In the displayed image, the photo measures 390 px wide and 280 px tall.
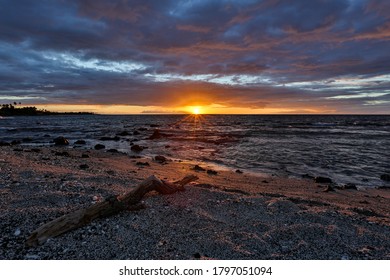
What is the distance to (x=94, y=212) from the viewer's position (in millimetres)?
5078

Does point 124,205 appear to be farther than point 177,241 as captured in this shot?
Yes

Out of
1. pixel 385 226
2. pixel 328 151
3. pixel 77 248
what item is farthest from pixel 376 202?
pixel 328 151

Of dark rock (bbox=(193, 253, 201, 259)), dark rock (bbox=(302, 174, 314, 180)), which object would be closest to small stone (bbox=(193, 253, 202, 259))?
dark rock (bbox=(193, 253, 201, 259))

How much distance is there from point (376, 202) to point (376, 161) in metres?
10.4

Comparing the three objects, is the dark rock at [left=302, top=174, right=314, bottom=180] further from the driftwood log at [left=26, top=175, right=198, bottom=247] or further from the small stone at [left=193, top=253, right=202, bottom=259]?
the small stone at [left=193, top=253, right=202, bottom=259]

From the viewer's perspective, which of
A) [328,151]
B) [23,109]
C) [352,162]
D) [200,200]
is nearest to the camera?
[200,200]

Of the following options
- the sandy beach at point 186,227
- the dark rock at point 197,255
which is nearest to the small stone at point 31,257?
the sandy beach at point 186,227

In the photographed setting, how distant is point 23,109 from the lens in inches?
5778

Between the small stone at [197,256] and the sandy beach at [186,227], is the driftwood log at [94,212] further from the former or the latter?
the small stone at [197,256]

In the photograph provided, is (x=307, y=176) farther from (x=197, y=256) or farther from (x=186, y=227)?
(x=197, y=256)

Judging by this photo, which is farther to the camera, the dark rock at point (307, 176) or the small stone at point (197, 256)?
the dark rock at point (307, 176)

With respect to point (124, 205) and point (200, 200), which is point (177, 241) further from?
point (200, 200)

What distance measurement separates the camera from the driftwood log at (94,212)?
436cm
